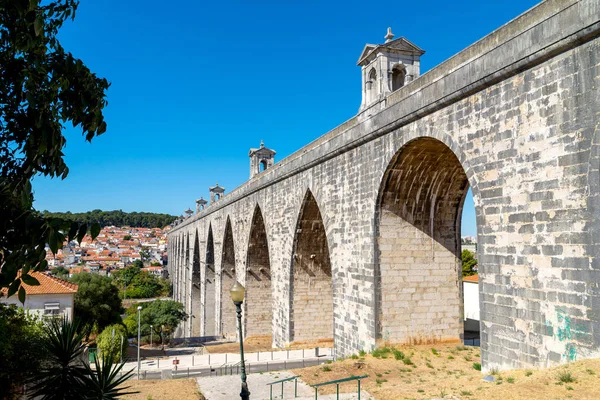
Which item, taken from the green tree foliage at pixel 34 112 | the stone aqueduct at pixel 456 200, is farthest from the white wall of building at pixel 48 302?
the green tree foliage at pixel 34 112

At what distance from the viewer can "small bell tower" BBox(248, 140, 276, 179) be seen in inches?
1117

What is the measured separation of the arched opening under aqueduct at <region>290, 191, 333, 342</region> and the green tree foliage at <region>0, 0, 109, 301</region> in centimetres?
1394

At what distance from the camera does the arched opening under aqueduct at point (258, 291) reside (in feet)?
82.4

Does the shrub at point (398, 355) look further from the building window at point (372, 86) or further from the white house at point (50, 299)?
the white house at point (50, 299)

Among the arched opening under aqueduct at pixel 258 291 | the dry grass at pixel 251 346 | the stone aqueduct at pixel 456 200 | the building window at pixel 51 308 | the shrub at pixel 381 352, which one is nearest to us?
the stone aqueduct at pixel 456 200

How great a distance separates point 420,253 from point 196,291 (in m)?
35.4

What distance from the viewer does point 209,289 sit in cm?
3869

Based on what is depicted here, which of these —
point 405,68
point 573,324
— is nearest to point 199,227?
point 405,68

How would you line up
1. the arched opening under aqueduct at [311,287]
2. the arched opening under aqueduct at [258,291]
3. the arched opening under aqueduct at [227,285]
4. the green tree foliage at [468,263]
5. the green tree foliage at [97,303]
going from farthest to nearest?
the green tree foliage at [468,263] < the green tree foliage at [97,303] < the arched opening under aqueduct at [227,285] < the arched opening under aqueduct at [258,291] < the arched opening under aqueduct at [311,287]

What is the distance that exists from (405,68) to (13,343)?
1152 centimetres

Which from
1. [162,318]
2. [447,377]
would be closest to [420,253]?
[447,377]

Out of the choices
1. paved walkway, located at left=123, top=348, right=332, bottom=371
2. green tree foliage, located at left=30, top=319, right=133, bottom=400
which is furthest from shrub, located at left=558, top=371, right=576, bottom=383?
paved walkway, located at left=123, top=348, right=332, bottom=371

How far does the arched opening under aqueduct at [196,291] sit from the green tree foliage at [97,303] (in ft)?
26.8

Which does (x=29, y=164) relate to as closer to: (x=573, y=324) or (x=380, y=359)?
(x=573, y=324)
